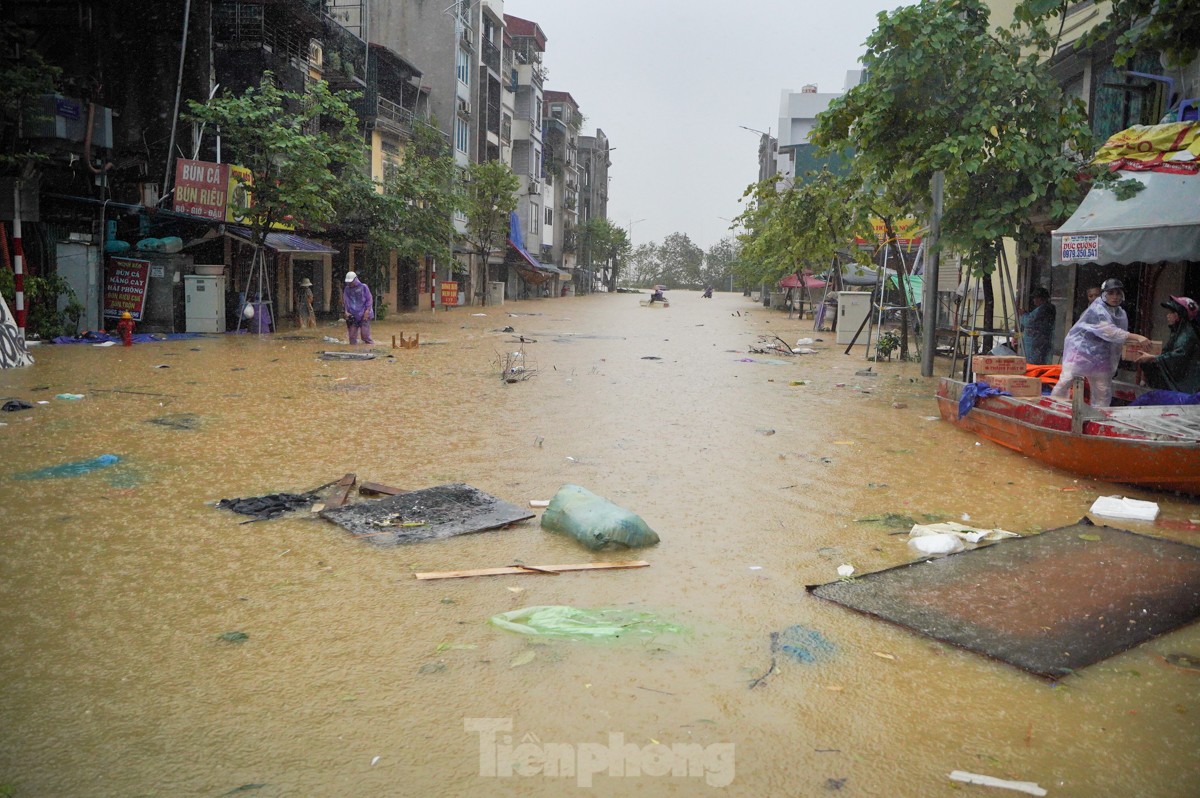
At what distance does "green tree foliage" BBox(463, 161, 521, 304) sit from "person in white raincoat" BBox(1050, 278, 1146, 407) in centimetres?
3640

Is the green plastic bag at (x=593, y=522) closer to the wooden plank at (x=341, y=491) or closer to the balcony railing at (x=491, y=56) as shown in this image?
the wooden plank at (x=341, y=491)

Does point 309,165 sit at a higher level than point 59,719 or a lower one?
higher

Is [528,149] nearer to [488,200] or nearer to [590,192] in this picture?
[488,200]

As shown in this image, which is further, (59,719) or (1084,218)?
(1084,218)

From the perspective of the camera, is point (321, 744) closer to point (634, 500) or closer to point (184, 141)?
point (634, 500)

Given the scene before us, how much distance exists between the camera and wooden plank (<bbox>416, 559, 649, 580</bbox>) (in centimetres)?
493

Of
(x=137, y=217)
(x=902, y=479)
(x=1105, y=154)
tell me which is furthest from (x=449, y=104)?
(x=902, y=479)

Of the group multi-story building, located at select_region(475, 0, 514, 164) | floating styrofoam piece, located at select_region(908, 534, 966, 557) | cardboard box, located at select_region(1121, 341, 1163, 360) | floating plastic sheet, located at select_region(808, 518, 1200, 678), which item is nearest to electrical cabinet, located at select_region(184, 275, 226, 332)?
cardboard box, located at select_region(1121, 341, 1163, 360)

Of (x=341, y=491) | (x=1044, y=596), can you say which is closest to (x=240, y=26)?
(x=341, y=491)

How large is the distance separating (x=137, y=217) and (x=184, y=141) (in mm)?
3076

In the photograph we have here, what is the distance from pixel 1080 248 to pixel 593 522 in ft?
24.5

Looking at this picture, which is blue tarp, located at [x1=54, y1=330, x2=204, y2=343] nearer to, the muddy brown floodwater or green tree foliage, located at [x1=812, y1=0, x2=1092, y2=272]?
the muddy brown floodwater

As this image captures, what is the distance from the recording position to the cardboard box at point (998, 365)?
Result: 9.52 metres

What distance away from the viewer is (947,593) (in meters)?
4.73
